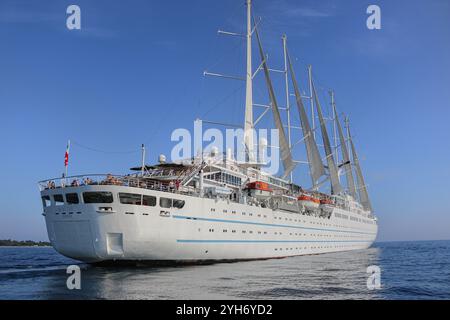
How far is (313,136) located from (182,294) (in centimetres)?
3861

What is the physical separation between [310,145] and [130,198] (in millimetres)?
31788

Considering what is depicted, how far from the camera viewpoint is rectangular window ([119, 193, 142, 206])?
2322 centimetres

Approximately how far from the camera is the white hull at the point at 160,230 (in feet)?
75.1

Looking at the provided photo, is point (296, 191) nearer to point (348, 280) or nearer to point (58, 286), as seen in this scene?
point (348, 280)

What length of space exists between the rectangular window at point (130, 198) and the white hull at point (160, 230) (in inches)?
13.2

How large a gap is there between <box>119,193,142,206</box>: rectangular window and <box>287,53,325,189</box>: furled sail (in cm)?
3015

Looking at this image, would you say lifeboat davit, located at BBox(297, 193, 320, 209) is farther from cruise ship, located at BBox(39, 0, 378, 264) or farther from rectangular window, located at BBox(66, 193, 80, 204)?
rectangular window, located at BBox(66, 193, 80, 204)

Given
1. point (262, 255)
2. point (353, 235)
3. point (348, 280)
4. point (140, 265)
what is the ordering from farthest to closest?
point (353, 235) < point (262, 255) < point (140, 265) < point (348, 280)

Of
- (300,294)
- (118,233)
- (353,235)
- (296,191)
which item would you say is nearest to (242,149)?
(296,191)

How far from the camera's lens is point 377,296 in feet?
52.2

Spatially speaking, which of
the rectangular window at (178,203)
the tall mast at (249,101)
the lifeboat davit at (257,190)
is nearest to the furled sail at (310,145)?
the tall mast at (249,101)

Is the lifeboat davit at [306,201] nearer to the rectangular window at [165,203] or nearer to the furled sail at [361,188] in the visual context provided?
the rectangular window at [165,203]

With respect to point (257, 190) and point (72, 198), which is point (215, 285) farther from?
point (257, 190)

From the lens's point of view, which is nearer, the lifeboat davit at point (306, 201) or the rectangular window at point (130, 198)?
the rectangular window at point (130, 198)
